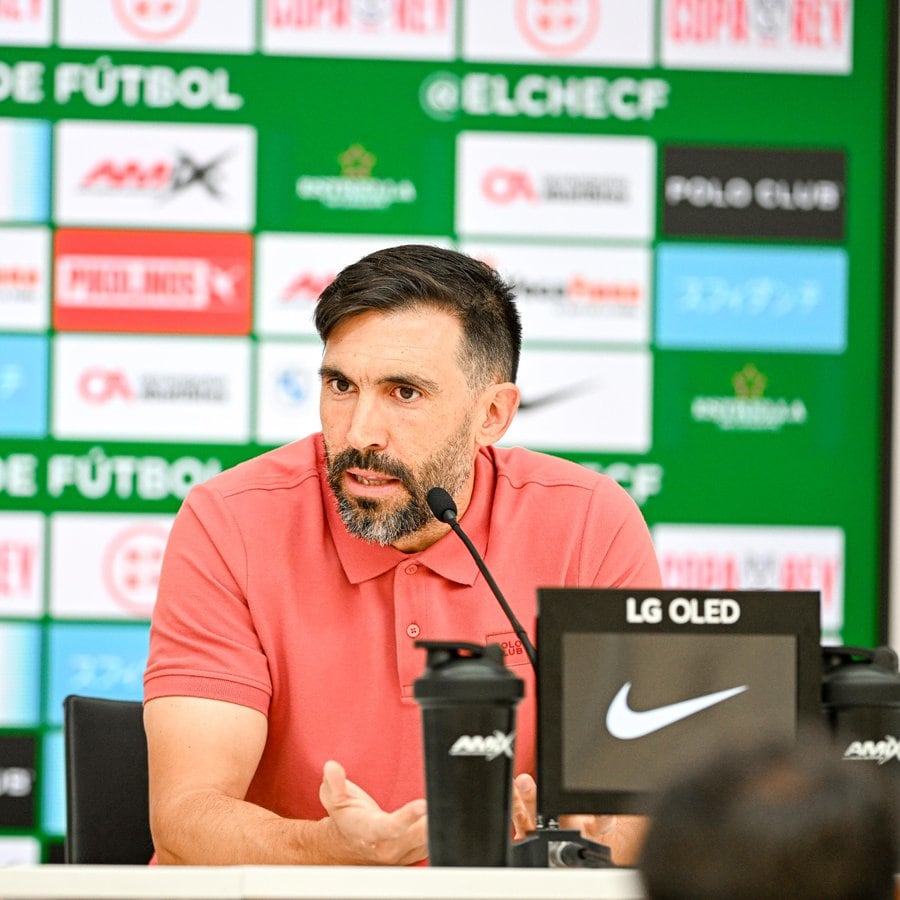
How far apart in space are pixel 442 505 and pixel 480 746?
1.56ft

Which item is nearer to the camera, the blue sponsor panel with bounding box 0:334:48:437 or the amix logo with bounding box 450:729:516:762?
the amix logo with bounding box 450:729:516:762

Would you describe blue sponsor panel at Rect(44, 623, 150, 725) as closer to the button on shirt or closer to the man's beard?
the button on shirt

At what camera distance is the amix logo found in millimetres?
1162

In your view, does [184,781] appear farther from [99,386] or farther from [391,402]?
[99,386]

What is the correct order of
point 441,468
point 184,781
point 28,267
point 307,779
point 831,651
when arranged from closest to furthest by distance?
1. point 831,651
2. point 184,781
3. point 307,779
4. point 441,468
5. point 28,267

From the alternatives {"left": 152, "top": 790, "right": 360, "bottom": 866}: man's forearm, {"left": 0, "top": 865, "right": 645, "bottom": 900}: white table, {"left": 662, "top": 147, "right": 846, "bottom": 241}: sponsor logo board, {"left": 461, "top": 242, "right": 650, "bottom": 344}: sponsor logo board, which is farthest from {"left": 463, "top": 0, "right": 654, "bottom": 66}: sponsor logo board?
{"left": 0, "top": 865, "right": 645, "bottom": 900}: white table

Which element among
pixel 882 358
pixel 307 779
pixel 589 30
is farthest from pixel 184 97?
pixel 307 779

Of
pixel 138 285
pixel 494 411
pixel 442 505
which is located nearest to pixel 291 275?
pixel 138 285

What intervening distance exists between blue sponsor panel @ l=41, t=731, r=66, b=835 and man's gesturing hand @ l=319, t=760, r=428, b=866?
89.9 inches

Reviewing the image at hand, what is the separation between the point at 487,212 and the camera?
3.49 meters

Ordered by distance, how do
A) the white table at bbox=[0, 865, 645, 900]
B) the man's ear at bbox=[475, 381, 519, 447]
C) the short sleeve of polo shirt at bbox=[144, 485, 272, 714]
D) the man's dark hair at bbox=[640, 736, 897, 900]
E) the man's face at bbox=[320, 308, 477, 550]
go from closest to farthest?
the man's dark hair at bbox=[640, 736, 897, 900] → the white table at bbox=[0, 865, 645, 900] → the short sleeve of polo shirt at bbox=[144, 485, 272, 714] → the man's face at bbox=[320, 308, 477, 550] → the man's ear at bbox=[475, 381, 519, 447]

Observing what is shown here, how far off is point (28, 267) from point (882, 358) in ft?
6.90

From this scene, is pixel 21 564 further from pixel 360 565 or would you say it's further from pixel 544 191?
pixel 360 565

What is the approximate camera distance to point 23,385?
11.2 feet
